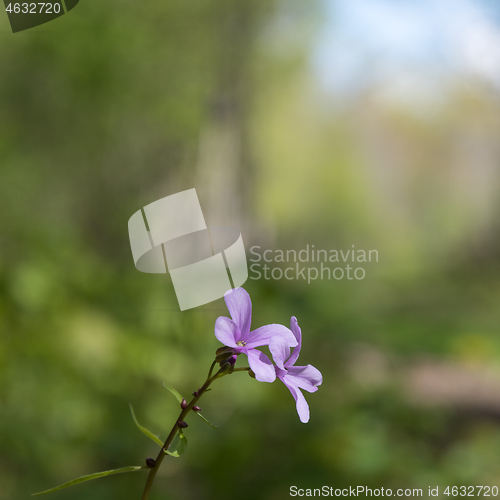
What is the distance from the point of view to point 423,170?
689 centimetres

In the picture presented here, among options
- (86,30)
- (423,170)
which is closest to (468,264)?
(423,170)

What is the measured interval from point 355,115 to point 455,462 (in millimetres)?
5949

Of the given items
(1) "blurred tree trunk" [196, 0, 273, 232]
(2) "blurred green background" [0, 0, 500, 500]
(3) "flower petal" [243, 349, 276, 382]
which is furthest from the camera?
(1) "blurred tree trunk" [196, 0, 273, 232]

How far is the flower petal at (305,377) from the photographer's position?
1.07ft

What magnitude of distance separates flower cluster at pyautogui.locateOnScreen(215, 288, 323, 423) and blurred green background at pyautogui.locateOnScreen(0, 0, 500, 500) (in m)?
1.02

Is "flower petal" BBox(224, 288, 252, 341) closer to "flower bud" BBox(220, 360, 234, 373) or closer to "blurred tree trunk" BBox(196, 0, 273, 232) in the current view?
"flower bud" BBox(220, 360, 234, 373)

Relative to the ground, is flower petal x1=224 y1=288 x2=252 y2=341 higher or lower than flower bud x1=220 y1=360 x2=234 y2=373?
higher

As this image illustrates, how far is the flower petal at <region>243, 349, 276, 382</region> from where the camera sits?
271 mm

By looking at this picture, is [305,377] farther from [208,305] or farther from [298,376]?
[208,305]

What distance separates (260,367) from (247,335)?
0.05 m

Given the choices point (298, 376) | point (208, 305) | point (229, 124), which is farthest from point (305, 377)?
point (229, 124)

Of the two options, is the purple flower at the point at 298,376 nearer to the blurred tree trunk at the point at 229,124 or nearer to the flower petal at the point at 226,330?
the flower petal at the point at 226,330

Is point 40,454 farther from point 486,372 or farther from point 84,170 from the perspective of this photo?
point 486,372

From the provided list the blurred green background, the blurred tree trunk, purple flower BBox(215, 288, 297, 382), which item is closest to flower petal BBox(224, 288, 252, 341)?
purple flower BBox(215, 288, 297, 382)
